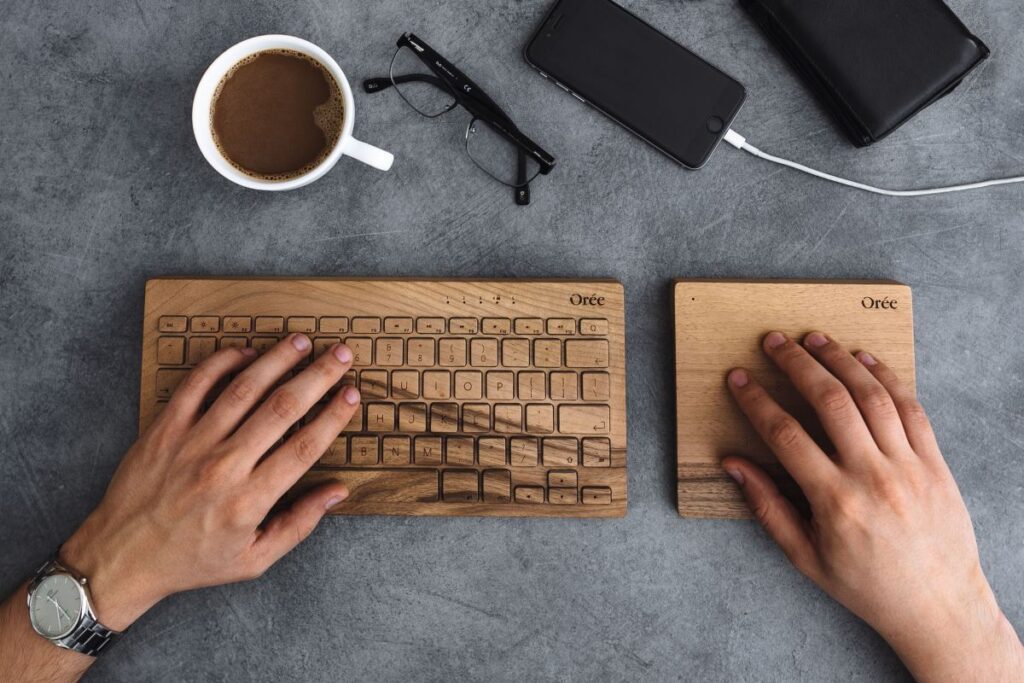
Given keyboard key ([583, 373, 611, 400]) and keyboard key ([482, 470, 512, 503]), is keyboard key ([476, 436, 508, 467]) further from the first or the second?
keyboard key ([583, 373, 611, 400])

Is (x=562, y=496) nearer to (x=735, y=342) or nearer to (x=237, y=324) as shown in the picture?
(x=735, y=342)

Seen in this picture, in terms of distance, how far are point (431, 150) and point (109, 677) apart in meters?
0.80

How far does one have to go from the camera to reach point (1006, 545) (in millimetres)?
842

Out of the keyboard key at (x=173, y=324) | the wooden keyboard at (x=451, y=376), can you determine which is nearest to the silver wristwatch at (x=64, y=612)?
the wooden keyboard at (x=451, y=376)

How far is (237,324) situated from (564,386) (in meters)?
0.42

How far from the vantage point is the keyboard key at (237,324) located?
824 millimetres

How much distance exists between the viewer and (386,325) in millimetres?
819

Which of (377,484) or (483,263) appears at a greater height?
(483,263)

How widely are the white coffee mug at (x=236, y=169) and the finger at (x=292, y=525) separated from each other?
374 mm

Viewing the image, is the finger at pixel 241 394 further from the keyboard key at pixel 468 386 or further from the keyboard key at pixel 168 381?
the keyboard key at pixel 468 386

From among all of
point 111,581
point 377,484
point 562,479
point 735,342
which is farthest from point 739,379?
point 111,581

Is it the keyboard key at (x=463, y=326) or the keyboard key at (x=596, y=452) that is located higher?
the keyboard key at (x=463, y=326)

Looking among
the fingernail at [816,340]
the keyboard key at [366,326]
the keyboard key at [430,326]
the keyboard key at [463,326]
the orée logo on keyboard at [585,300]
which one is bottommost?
the keyboard key at [366,326]

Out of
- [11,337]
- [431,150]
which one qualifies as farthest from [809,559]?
[11,337]
